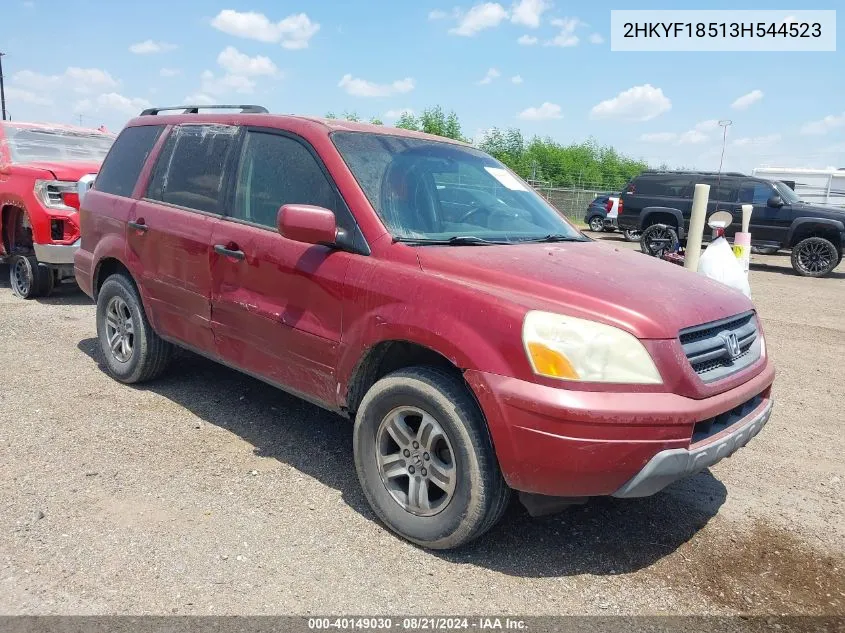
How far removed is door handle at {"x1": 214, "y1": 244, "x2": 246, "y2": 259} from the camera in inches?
150

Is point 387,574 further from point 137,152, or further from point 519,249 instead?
point 137,152

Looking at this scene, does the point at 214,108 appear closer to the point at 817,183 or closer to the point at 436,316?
the point at 436,316

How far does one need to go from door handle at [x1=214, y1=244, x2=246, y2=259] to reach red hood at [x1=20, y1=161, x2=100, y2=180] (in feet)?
15.7

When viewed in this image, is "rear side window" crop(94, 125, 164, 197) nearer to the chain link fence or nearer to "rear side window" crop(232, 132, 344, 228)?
"rear side window" crop(232, 132, 344, 228)

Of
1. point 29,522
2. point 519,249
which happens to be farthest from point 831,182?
point 29,522

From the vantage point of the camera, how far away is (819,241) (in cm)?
1502

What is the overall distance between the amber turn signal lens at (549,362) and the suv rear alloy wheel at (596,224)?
81.3 feet

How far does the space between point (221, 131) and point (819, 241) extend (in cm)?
1472

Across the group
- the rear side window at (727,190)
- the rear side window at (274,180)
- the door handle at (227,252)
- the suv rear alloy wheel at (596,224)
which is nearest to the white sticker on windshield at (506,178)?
the rear side window at (274,180)

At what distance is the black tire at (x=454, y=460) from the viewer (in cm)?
279

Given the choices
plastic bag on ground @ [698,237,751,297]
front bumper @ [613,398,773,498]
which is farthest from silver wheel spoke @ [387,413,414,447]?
plastic bag on ground @ [698,237,751,297]

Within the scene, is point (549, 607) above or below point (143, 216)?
below

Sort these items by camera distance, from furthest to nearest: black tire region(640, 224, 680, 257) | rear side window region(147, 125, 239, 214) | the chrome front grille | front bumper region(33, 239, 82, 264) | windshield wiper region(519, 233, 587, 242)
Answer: black tire region(640, 224, 680, 257) → front bumper region(33, 239, 82, 264) → rear side window region(147, 125, 239, 214) → windshield wiper region(519, 233, 587, 242) → the chrome front grille

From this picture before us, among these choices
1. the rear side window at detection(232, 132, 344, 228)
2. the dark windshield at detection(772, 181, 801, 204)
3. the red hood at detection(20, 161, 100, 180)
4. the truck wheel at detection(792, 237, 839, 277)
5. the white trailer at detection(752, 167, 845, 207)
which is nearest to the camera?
the rear side window at detection(232, 132, 344, 228)
